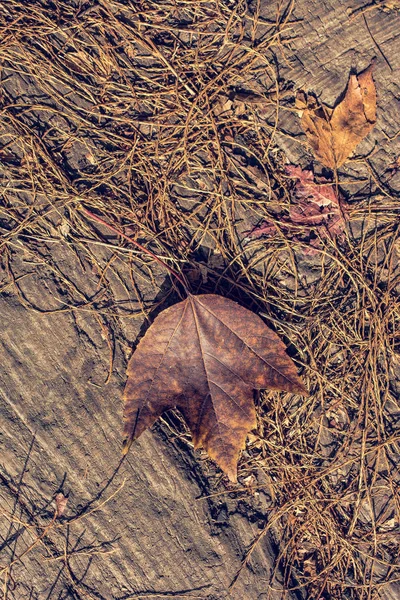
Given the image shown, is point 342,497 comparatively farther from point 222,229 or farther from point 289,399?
point 222,229

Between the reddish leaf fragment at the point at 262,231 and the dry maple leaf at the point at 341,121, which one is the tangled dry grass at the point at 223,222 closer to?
the reddish leaf fragment at the point at 262,231

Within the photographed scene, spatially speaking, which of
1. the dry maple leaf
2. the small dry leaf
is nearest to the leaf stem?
the dry maple leaf

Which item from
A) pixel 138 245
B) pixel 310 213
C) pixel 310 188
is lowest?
pixel 310 213

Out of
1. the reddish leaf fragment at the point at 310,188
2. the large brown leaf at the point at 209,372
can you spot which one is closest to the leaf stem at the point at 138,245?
the large brown leaf at the point at 209,372

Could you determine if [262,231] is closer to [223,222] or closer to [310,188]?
[223,222]

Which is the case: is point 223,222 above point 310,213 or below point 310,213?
above

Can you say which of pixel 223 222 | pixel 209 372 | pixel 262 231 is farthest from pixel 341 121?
pixel 209 372
